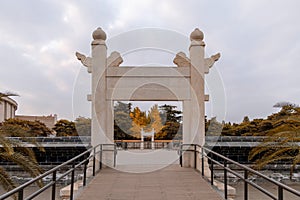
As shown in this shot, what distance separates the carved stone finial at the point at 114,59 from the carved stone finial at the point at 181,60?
1.86 metres

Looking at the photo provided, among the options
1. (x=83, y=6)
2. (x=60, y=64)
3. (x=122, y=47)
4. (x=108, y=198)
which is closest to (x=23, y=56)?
(x=60, y=64)

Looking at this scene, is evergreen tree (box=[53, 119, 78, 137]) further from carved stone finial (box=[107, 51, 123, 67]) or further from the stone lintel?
the stone lintel

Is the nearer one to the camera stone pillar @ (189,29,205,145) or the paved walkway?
the paved walkway

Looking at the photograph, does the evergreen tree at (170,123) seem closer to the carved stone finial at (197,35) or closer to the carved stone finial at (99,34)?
the carved stone finial at (197,35)

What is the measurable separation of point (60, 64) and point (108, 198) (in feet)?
41.4

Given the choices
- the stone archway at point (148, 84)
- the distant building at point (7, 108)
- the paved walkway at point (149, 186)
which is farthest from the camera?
the distant building at point (7, 108)

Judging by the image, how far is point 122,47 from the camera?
12.5m

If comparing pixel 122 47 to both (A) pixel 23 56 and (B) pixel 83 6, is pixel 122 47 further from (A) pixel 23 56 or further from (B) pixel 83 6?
(A) pixel 23 56

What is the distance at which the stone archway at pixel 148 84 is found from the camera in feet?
38.1

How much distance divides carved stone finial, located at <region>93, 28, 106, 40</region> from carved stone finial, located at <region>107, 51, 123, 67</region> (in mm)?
626

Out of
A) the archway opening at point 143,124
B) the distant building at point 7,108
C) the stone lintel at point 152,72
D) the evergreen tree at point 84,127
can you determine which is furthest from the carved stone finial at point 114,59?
the distant building at point 7,108

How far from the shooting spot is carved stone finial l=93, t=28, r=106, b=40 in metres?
11.9

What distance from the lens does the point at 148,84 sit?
1175 centimetres

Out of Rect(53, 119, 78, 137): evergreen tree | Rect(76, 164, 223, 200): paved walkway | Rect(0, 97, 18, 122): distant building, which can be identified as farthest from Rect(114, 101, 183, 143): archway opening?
Rect(76, 164, 223, 200): paved walkway
